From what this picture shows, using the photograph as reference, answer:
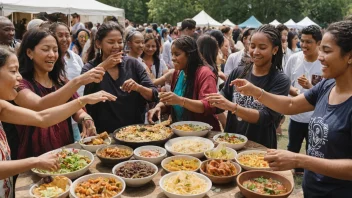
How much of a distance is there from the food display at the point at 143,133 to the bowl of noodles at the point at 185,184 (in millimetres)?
755

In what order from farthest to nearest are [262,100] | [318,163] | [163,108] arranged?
[163,108] → [262,100] → [318,163]

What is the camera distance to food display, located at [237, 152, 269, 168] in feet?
8.52

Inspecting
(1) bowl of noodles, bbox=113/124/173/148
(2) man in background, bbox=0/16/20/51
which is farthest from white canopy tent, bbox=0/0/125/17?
(1) bowl of noodles, bbox=113/124/173/148

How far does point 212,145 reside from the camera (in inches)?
119

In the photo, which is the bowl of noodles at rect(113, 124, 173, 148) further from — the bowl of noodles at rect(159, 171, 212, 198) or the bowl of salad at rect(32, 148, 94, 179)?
the bowl of noodles at rect(159, 171, 212, 198)

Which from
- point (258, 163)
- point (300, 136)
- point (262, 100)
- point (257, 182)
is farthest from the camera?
point (300, 136)

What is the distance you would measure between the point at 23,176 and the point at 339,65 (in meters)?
2.58

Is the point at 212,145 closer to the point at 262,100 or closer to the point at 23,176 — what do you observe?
the point at 262,100

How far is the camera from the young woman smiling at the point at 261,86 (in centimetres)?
301

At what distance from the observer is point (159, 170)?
2.68 meters

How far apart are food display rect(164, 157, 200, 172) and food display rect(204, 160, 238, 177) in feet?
0.41

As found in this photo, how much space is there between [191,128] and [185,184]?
1215mm

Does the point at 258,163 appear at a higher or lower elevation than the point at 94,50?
lower

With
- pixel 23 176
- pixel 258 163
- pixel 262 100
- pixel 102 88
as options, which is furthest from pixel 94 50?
pixel 258 163
